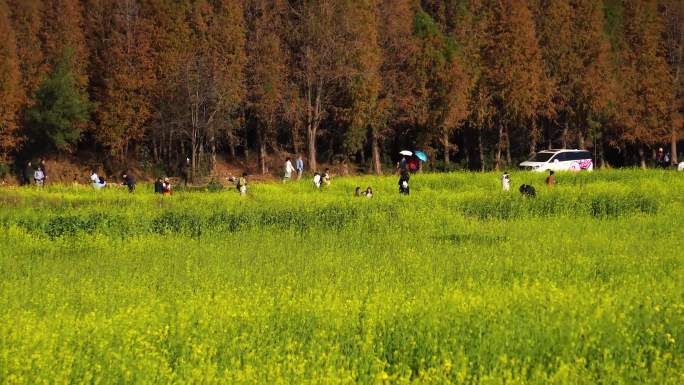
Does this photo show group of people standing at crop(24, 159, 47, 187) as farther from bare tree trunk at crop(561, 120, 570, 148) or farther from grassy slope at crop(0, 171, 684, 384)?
bare tree trunk at crop(561, 120, 570, 148)

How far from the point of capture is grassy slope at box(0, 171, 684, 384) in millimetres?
7805

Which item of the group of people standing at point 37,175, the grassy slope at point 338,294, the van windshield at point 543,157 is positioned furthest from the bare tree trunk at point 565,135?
the group of people standing at point 37,175

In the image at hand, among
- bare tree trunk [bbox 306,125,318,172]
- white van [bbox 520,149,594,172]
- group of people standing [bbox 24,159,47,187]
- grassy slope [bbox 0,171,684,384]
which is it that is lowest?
grassy slope [bbox 0,171,684,384]

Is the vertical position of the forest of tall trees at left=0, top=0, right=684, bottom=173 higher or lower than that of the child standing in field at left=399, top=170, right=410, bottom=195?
higher

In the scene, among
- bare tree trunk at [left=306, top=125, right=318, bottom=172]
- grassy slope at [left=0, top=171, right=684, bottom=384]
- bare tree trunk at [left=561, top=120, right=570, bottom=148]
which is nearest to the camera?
grassy slope at [left=0, top=171, right=684, bottom=384]

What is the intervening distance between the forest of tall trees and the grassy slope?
736 inches

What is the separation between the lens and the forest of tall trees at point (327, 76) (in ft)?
128

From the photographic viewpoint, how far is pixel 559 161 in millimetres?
39312

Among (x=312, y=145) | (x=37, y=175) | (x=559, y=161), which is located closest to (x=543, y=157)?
(x=559, y=161)

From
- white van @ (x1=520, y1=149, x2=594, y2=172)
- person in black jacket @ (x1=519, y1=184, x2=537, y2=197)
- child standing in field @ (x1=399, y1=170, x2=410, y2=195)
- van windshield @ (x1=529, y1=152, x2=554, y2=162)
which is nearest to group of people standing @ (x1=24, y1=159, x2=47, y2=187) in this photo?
child standing in field @ (x1=399, y1=170, x2=410, y2=195)

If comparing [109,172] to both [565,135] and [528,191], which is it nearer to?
[528,191]

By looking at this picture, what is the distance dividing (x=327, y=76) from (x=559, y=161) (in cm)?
1428

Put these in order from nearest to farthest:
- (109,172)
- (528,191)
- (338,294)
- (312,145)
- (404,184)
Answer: (338,294)
(528,191)
(404,184)
(109,172)
(312,145)

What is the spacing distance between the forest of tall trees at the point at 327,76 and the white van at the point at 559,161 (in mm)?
6380
